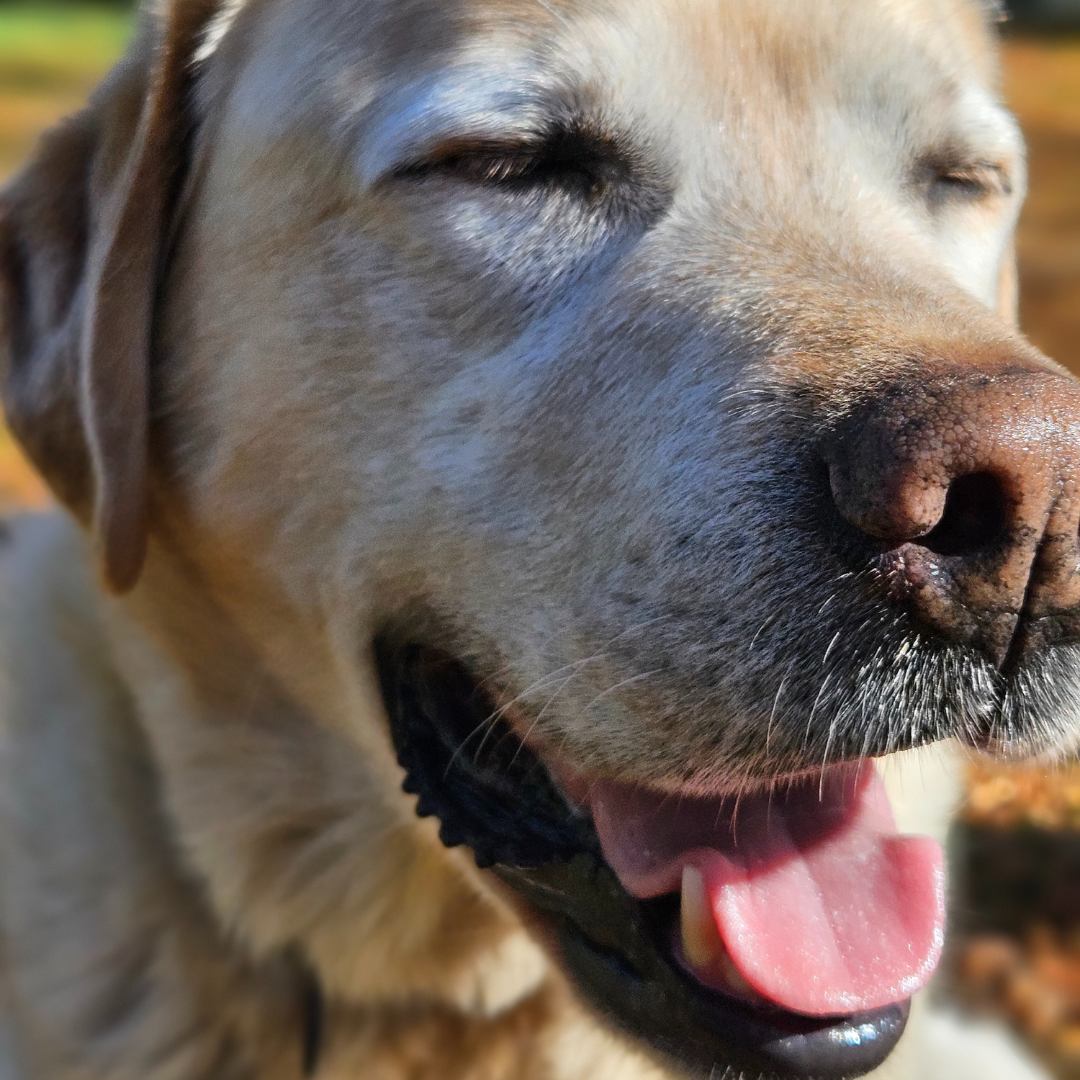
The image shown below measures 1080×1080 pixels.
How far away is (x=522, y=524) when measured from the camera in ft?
6.65

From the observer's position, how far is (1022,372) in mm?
1688

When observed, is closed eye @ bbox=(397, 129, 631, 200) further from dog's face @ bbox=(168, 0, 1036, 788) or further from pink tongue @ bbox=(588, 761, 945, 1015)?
pink tongue @ bbox=(588, 761, 945, 1015)

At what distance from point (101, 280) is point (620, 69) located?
3.40ft

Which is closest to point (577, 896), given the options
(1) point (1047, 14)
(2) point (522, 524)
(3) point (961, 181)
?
(2) point (522, 524)

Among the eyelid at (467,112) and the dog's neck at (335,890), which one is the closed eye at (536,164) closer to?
the eyelid at (467,112)

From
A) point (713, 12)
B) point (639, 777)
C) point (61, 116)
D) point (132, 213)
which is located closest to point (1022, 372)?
point (639, 777)

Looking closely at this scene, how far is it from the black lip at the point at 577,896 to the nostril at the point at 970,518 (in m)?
0.78

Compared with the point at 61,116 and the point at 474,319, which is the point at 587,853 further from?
the point at 61,116

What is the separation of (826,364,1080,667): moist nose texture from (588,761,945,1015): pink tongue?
50 cm

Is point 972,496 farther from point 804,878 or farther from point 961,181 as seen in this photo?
point 961,181

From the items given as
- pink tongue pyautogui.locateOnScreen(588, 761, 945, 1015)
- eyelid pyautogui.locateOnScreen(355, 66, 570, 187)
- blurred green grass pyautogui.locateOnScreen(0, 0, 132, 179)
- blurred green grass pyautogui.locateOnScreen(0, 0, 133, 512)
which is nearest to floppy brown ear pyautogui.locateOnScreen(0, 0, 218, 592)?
eyelid pyautogui.locateOnScreen(355, 66, 570, 187)

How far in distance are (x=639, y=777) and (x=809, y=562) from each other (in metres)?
0.46

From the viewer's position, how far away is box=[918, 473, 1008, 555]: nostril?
1.58m

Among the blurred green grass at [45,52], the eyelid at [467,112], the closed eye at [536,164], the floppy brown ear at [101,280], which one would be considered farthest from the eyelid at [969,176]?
the blurred green grass at [45,52]
